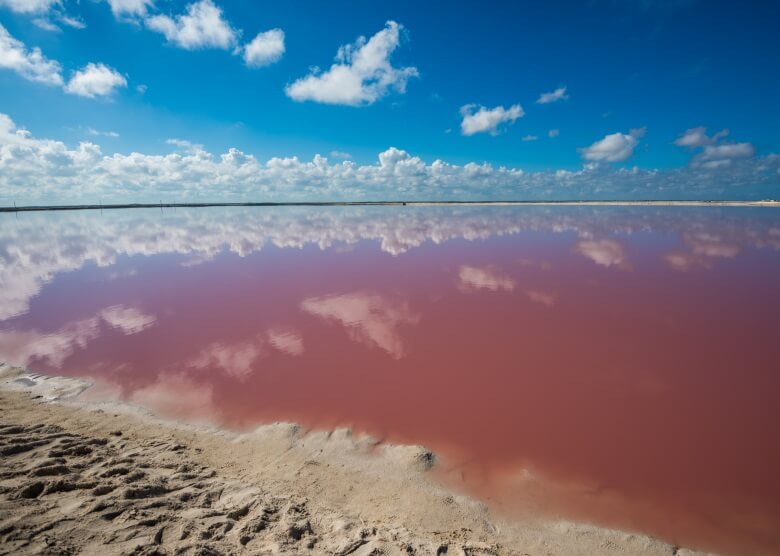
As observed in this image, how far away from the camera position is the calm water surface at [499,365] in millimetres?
3963

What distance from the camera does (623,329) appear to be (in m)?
7.90

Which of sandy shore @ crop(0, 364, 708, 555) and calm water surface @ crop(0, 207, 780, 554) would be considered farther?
calm water surface @ crop(0, 207, 780, 554)

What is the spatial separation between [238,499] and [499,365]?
4.57 meters

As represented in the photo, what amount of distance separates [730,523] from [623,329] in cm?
501

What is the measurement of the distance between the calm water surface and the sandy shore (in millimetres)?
357

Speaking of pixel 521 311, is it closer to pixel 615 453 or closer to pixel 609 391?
pixel 609 391

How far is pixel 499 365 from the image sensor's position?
21.1 ft

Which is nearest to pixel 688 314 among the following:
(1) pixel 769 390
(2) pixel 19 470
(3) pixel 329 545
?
(1) pixel 769 390

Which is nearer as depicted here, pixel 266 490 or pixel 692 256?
pixel 266 490

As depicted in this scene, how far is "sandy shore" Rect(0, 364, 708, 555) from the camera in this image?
2.95 m

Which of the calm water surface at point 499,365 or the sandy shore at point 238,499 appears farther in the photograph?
the calm water surface at point 499,365

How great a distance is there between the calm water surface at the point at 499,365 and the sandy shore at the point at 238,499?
1.17ft

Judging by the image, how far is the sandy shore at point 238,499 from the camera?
2947mm

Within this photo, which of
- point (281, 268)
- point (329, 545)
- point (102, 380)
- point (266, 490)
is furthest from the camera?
point (281, 268)
